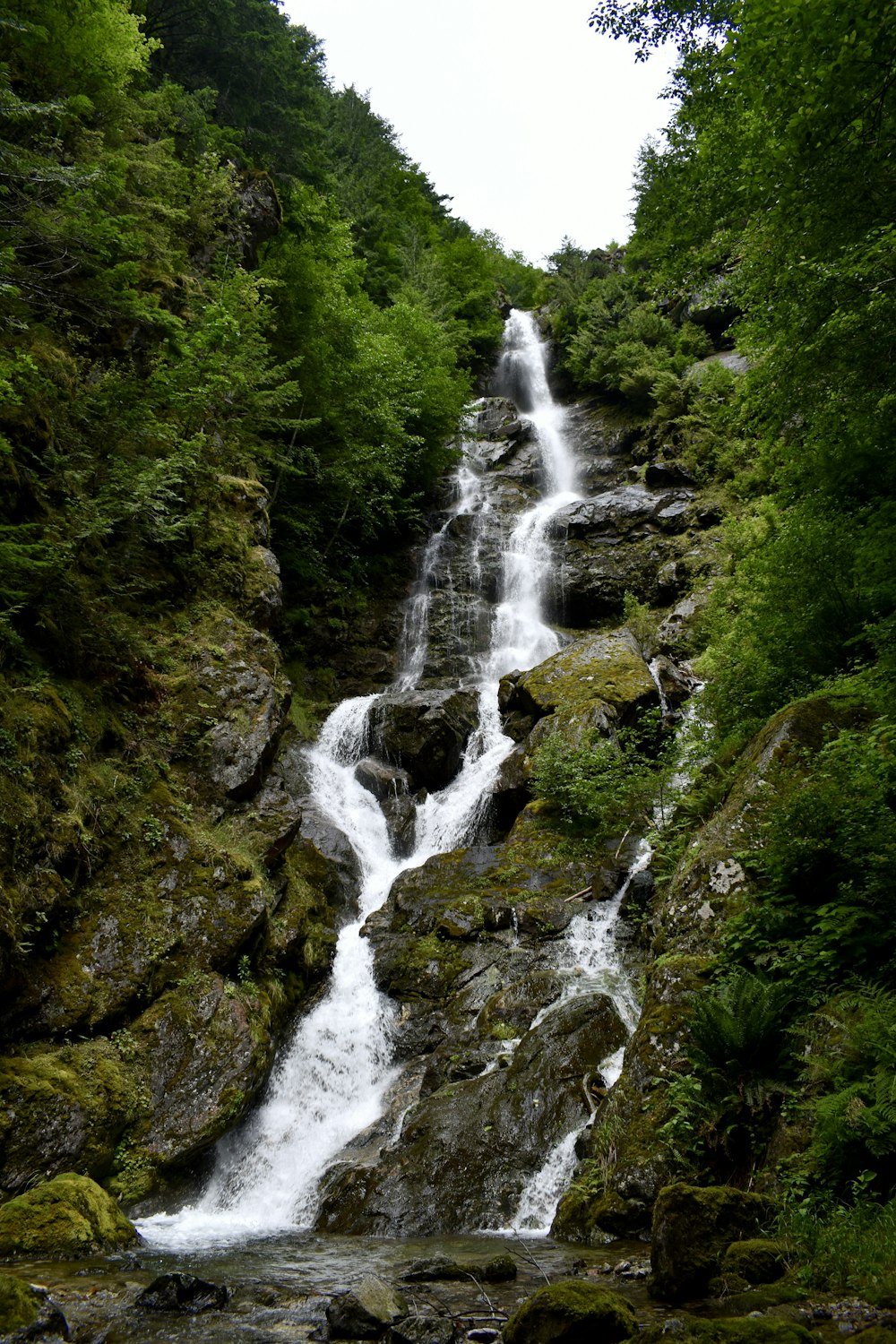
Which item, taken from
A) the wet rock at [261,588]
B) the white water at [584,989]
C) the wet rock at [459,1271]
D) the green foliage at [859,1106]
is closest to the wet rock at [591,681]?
the white water at [584,989]

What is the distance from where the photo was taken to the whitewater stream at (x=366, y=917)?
23.7 feet

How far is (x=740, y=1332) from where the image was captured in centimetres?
259

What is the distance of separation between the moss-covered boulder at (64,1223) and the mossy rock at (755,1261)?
4562 mm

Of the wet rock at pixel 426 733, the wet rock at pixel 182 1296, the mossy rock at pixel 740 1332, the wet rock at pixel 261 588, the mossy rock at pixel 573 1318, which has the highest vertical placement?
the wet rock at pixel 261 588

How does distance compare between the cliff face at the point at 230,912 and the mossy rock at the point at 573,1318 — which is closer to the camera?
the mossy rock at the point at 573,1318

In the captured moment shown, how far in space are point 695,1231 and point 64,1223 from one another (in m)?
4.60

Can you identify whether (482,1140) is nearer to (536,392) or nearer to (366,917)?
(366,917)

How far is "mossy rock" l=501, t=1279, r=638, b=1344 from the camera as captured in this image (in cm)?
309

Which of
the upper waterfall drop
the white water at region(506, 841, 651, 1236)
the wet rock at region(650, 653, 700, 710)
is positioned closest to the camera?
the white water at region(506, 841, 651, 1236)

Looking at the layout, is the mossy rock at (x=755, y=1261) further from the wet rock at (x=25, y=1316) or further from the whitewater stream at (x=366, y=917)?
the wet rock at (x=25, y=1316)

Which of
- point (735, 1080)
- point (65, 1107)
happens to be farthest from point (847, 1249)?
point (65, 1107)

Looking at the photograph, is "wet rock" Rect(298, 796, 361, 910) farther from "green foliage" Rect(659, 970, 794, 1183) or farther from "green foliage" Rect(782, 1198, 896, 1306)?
"green foliage" Rect(782, 1198, 896, 1306)

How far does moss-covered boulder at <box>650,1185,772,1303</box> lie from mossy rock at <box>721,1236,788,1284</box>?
105mm

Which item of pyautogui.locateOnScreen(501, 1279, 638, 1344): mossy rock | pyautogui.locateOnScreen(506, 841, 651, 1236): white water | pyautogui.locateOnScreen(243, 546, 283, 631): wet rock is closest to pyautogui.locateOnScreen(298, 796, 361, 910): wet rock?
pyautogui.locateOnScreen(243, 546, 283, 631): wet rock
